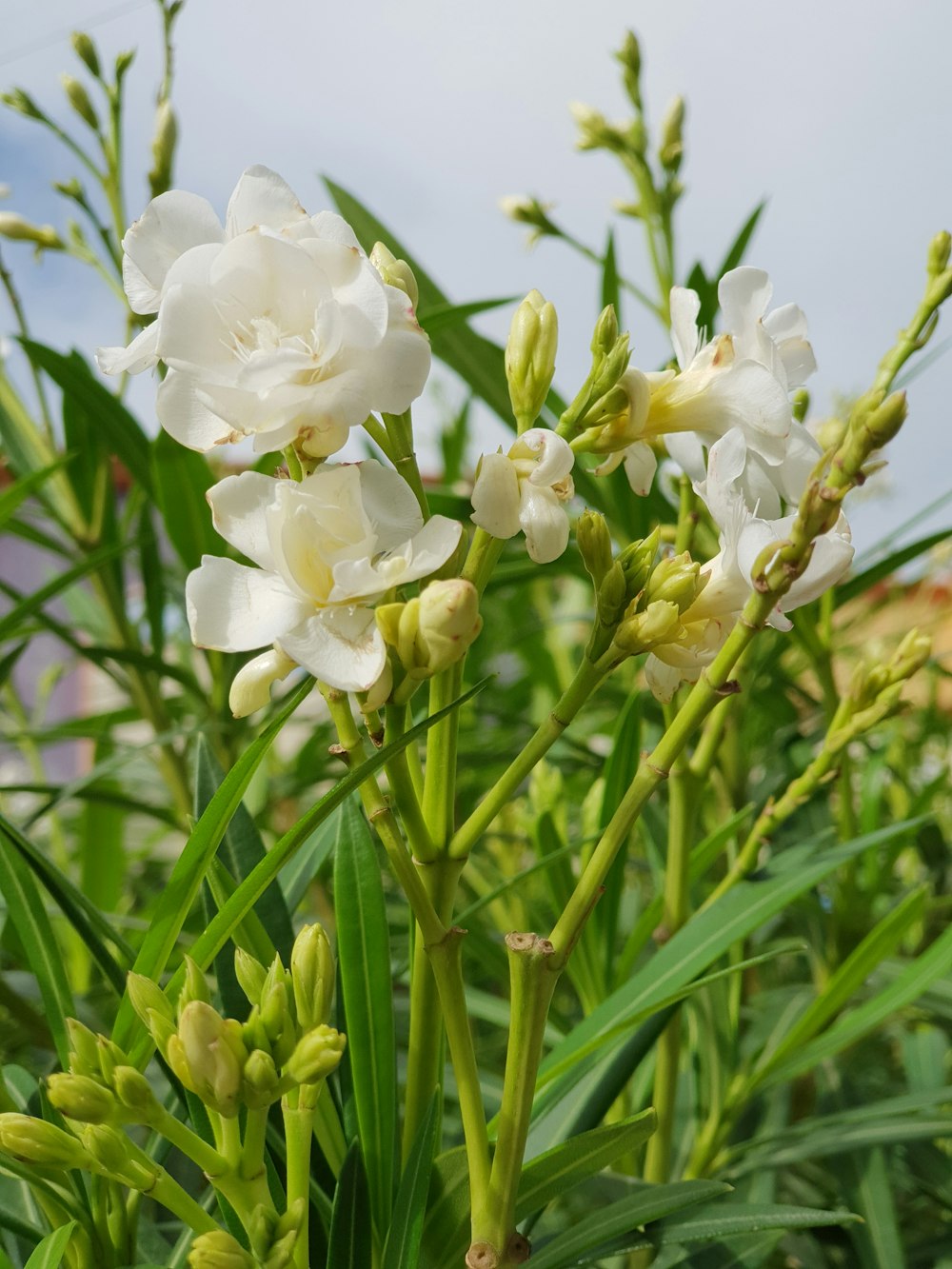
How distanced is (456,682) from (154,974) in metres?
0.17

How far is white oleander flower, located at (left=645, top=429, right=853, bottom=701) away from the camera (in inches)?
14.2

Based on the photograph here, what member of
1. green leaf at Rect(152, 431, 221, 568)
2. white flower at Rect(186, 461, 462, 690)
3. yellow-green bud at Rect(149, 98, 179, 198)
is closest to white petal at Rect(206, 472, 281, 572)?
white flower at Rect(186, 461, 462, 690)

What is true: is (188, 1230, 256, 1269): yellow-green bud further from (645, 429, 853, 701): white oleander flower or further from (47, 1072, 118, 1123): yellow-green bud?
(645, 429, 853, 701): white oleander flower

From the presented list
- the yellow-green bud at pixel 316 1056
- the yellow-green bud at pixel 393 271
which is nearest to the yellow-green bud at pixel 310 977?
the yellow-green bud at pixel 316 1056

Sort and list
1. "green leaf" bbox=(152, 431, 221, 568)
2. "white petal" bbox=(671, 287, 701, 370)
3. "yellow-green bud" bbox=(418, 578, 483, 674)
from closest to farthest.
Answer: "yellow-green bud" bbox=(418, 578, 483, 674) → "white petal" bbox=(671, 287, 701, 370) → "green leaf" bbox=(152, 431, 221, 568)

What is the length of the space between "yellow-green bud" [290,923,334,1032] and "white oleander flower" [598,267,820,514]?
218 mm

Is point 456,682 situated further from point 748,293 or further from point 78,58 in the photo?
point 78,58

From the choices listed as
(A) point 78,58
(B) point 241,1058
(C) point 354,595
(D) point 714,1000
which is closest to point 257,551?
(C) point 354,595

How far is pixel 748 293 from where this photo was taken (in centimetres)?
44

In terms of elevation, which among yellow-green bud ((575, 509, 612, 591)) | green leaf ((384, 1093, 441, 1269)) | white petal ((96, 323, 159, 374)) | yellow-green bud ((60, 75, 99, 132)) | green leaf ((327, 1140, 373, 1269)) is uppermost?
yellow-green bud ((60, 75, 99, 132))

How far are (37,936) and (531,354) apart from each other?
0.36 meters

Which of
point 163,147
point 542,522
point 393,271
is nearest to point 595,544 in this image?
point 542,522

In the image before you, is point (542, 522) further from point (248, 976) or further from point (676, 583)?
point (248, 976)

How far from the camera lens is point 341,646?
14.0 inches
